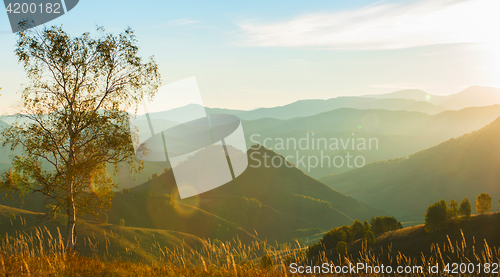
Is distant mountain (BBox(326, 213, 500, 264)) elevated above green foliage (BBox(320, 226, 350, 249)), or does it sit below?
above

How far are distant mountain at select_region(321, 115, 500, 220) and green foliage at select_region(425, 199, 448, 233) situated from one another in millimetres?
116280

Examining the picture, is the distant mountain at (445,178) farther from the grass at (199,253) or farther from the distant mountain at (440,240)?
A: the grass at (199,253)

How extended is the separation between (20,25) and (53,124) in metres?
5.48

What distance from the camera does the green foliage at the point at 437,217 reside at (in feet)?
93.1

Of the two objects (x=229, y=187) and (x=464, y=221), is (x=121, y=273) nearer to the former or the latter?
(x=464, y=221)

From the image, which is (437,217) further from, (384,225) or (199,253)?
(199,253)

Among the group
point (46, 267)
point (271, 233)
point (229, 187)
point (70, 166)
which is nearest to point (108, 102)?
point (70, 166)

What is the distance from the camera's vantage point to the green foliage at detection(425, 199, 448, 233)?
28.4 metres

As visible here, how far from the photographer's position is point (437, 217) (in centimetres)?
2847

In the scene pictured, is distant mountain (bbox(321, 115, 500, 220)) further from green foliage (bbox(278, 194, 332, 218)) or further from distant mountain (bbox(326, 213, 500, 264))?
distant mountain (bbox(326, 213, 500, 264))

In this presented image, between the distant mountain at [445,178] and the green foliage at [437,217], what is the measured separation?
381 ft

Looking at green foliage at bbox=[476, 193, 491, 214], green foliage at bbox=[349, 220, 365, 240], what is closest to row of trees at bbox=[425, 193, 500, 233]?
green foliage at bbox=[476, 193, 491, 214]

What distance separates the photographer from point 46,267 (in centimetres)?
938

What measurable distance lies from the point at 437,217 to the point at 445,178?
6502 inches
